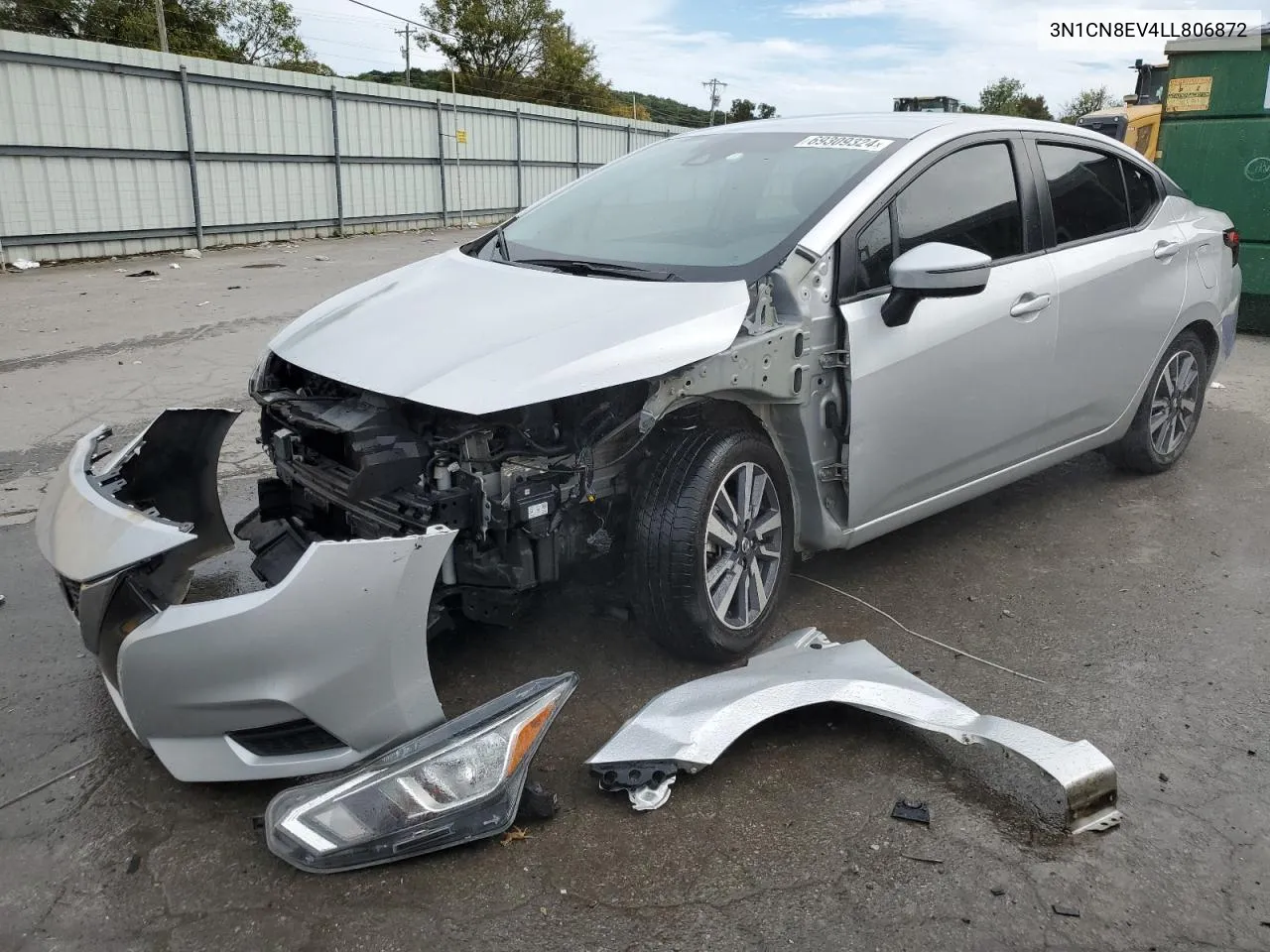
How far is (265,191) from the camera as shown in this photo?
1642 cm

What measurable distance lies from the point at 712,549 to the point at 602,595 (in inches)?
15.9

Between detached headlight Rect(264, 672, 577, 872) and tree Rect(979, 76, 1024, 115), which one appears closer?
detached headlight Rect(264, 672, 577, 872)

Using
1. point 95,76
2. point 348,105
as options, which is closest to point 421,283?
point 95,76

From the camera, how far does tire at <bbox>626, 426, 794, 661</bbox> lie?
3.02 meters

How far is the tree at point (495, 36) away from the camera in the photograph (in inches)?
1775

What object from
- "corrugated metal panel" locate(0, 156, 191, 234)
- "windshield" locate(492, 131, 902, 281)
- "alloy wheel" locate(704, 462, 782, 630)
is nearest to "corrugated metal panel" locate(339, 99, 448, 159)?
"corrugated metal panel" locate(0, 156, 191, 234)

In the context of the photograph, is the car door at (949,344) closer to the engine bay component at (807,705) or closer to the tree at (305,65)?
the engine bay component at (807,705)

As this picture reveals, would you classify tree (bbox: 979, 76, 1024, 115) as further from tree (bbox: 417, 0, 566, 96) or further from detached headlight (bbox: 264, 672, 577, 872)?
detached headlight (bbox: 264, 672, 577, 872)

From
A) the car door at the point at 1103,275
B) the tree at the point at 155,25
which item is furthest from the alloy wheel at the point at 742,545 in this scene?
the tree at the point at 155,25

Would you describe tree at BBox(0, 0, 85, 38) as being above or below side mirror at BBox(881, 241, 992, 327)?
above

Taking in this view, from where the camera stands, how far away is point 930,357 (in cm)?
356

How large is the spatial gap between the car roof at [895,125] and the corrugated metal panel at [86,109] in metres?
11.7

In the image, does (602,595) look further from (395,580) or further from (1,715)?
(1,715)

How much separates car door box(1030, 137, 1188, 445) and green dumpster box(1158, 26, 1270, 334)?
544 cm
